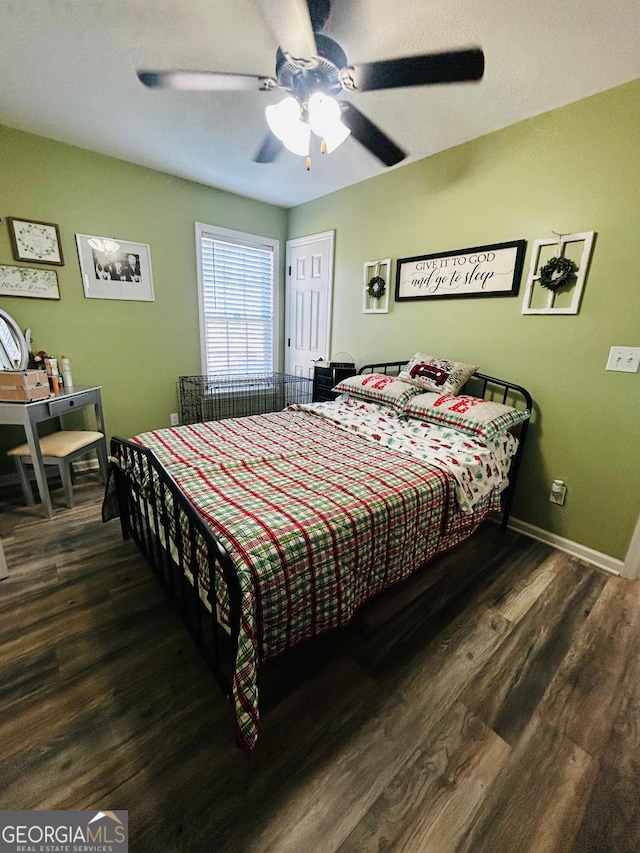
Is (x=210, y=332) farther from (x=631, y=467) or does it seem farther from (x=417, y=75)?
(x=631, y=467)

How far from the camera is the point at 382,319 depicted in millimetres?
3199

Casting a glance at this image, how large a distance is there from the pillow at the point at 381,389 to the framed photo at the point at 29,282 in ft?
8.31

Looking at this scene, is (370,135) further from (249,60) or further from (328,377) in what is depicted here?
(328,377)

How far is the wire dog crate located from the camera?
3.76 metres

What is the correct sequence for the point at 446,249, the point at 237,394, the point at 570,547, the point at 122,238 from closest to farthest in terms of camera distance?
1. the point at 570,547
2. the point at 446,249
3. the point at 122,238
4. the point at 237,394

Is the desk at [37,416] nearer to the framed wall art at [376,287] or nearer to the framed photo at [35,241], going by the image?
the framed photo at [35,241]

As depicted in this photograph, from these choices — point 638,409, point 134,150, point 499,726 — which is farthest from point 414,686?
point 134,150

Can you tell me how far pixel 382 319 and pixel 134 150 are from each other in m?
2.47

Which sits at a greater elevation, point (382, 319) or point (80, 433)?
point (382, 319)

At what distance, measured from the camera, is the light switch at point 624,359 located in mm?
1895

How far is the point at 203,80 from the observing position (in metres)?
1.53

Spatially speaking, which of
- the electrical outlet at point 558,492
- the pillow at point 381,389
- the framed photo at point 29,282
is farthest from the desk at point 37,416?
the electrical outlet at point 558,492

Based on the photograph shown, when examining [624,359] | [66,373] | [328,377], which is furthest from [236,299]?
[624,359]

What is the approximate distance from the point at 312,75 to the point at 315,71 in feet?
0.07
